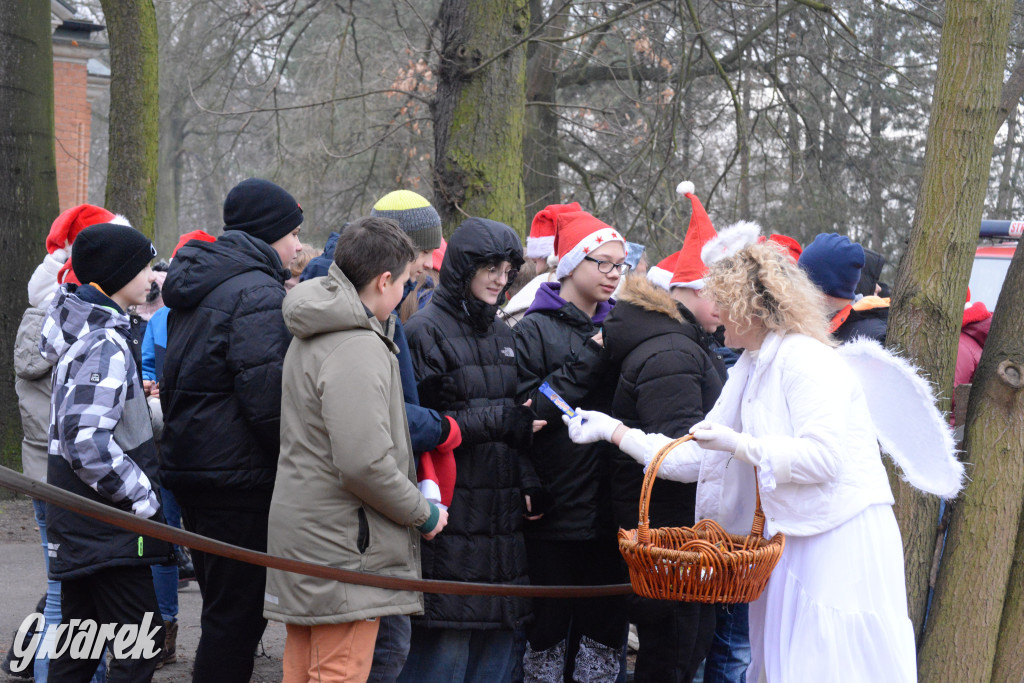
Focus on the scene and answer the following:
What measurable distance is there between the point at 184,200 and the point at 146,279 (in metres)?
29.1

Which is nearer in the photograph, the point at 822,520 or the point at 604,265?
the point at 822,520

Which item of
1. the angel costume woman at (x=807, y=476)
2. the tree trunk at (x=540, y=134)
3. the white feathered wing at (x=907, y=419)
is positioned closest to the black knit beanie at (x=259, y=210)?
the angel costume woman at (x=807, y=476)

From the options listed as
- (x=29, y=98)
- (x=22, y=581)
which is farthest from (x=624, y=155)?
(x=22, y=581)

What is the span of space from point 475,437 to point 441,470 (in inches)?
6.6

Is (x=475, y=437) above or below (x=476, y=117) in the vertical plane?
below

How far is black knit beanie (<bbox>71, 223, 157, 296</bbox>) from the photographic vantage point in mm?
3328

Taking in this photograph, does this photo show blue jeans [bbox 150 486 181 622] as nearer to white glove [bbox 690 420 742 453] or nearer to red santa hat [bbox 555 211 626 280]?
red santa hat [bbox 555 211 626 280]

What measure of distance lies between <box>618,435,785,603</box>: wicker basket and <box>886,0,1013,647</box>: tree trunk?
47.4 inches

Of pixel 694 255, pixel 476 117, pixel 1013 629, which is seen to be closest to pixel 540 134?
pixel 476 117

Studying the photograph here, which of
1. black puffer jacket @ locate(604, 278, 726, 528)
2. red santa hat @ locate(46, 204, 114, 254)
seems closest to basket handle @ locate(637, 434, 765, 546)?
black puffer jacket @ locate(604, 278, 726, 528)

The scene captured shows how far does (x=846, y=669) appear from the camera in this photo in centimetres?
282

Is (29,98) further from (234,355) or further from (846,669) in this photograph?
(846,669)

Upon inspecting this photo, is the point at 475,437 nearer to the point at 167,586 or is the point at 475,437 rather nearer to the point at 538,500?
the point at 538,500

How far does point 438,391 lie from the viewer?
3398 millimetres
